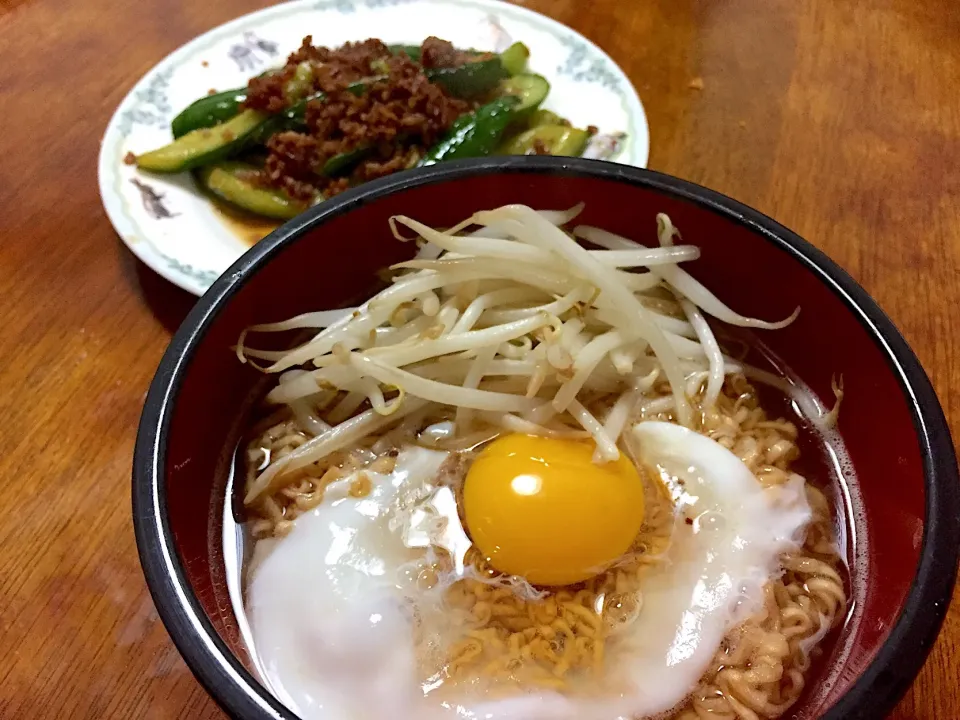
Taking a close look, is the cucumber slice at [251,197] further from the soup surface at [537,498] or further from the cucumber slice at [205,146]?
the soup surface at [537,498]

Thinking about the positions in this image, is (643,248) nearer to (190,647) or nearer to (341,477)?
(341,477)

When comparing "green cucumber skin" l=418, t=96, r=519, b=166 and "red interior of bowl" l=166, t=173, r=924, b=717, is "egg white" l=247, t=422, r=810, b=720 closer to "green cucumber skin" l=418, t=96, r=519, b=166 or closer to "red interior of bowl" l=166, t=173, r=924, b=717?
"red interior of bowl" l=166, t=173, r=924, b=717

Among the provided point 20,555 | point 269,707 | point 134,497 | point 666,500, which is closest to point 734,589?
point 666,500

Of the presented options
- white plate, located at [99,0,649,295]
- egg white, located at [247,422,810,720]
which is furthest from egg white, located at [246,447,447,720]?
white plate, located at [99,0,649,295]

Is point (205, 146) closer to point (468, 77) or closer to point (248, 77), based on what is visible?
point (248, 77)

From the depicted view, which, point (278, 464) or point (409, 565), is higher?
point (278, 464)

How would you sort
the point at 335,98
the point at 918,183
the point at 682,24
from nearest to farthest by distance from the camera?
the point at 918,183
the point at 335,98
the point at 682,24
